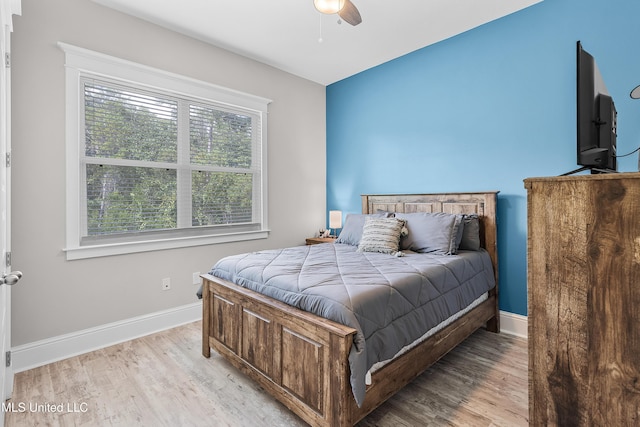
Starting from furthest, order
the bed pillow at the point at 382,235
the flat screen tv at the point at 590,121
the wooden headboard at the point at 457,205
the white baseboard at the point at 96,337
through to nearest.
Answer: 1. the wooden headboard at the point at 457,205
2. the bed pillow at the point at 382,235
3. the white baseboard at the point at 96,337
4. the flat screen tv at the point at 590,121

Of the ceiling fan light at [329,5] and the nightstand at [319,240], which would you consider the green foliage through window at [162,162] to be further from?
the ceiling fan light at [329,5]

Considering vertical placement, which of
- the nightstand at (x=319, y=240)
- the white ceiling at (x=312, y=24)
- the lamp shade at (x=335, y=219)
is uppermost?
the white ceiling at (x=312, y=24)

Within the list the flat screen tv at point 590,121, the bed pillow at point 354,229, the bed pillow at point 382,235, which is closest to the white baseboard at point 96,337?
the bed pillow at point 354,229

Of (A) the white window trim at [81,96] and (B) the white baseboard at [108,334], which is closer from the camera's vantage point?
(B) the white baseboard at [108,334]

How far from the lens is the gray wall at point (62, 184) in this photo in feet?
7.43

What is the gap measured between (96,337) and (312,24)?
10.7 feet

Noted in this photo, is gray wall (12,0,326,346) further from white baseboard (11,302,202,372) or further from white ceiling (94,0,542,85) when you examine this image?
white ceiling (94,0,542,85)

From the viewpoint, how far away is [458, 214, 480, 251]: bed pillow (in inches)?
110

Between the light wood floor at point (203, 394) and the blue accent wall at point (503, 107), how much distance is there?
1.07 m

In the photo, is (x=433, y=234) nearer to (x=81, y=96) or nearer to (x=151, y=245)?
(x=151, y=245)

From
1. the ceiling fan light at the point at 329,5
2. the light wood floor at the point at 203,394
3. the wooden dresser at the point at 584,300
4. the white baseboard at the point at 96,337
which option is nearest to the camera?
the wooden dresser at the point at 584,300

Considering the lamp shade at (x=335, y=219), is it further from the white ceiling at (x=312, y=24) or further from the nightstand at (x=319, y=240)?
the white ceiling at (x=312, y=24)

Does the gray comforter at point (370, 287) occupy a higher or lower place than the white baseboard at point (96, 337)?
higher

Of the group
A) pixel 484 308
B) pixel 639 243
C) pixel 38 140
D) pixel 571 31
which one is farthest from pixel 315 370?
pixel 571 31
